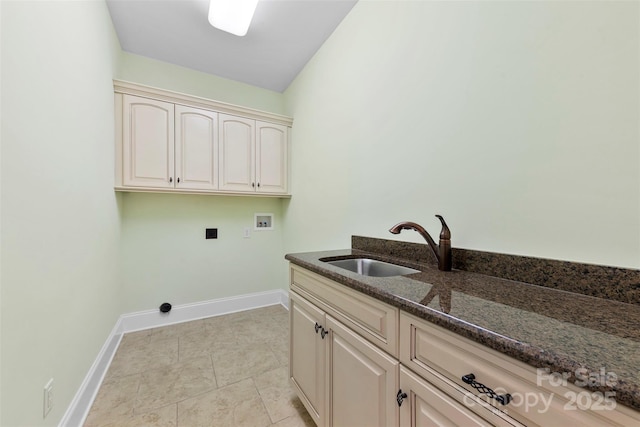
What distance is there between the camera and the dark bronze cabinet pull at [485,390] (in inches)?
20.5

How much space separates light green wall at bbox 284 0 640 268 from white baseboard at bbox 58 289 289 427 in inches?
65.0

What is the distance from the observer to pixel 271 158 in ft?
9.29

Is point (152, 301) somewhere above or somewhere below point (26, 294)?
below

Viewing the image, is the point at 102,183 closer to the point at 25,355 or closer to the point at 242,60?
the point at 25,355

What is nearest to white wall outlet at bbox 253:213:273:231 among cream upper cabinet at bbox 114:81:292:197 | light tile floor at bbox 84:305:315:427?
cream upper cabinet at bbox 114:81:292:197

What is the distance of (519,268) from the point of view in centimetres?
96

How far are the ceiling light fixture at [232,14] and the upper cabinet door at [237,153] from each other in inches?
33.2

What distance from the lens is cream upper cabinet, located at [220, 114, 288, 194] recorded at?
8.51 feet

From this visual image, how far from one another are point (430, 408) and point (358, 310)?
355mm

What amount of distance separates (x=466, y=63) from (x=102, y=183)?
7.85 ft

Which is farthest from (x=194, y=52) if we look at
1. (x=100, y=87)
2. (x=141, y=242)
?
(x=141, y=242)

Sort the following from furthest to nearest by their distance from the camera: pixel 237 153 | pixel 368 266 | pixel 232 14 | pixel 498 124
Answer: pixel 237 153 → pixel 232 14 → pixel 368 266 → pixel 498 124

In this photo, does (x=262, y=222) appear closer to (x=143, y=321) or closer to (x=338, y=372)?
(x=143, y=321)

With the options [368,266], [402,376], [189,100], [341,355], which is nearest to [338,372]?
[341,355]
